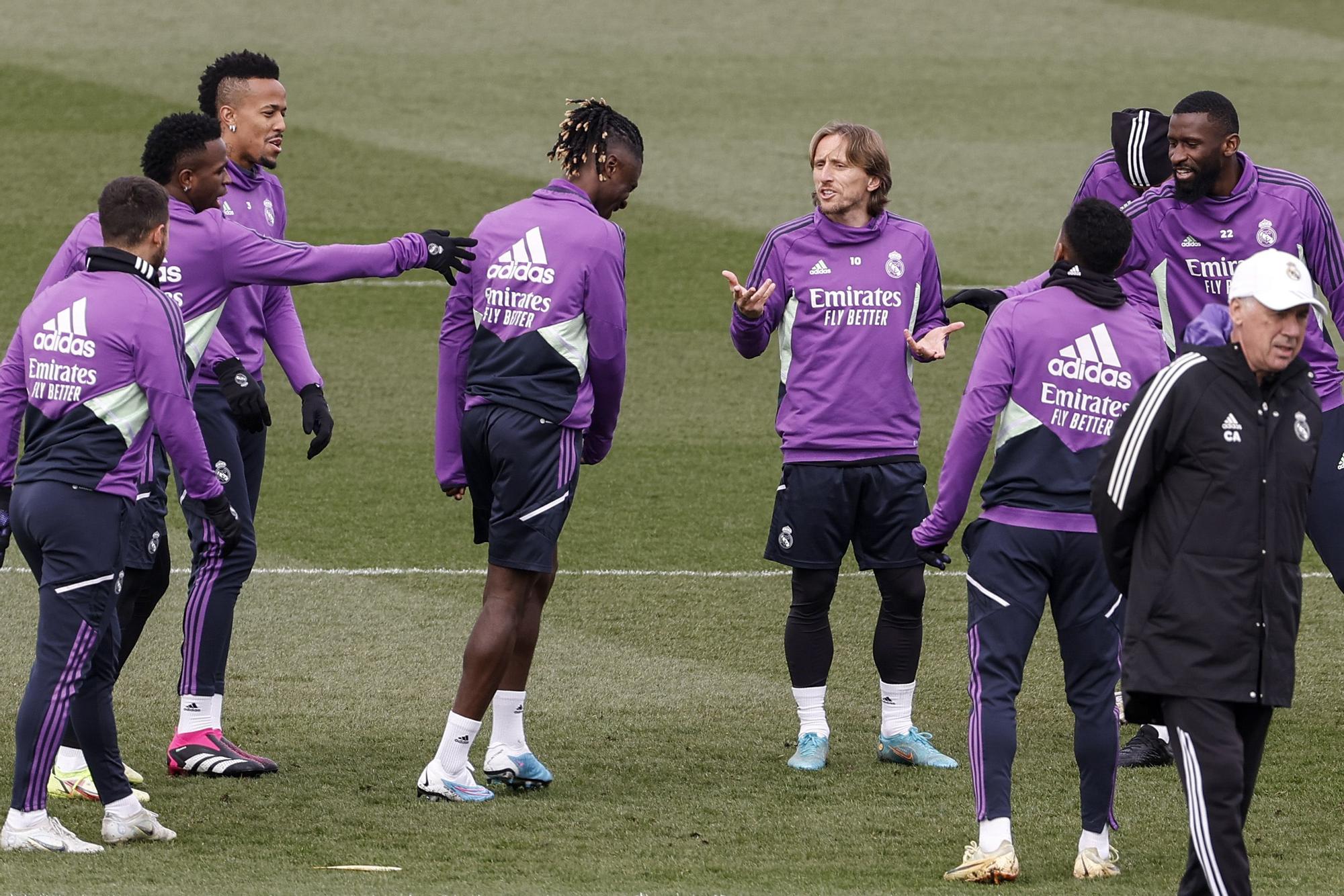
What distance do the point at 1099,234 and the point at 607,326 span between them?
1626 millimetres

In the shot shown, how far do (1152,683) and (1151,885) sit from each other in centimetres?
95

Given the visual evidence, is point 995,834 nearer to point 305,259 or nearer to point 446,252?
point 446,252

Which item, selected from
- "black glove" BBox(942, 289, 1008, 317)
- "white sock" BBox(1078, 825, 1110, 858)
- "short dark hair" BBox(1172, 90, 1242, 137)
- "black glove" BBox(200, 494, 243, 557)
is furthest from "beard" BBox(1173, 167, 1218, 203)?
"black glove" BBox(200, 494, 243, 557)

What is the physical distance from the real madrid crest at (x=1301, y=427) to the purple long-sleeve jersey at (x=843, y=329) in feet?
7.08

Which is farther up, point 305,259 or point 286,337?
point 305,259

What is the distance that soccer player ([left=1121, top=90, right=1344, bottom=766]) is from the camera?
23.0 feet

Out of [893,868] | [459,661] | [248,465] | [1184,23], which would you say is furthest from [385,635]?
[1184,23]

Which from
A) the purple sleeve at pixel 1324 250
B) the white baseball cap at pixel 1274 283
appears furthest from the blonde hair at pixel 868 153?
the white baseball cap at pixel 1274 283

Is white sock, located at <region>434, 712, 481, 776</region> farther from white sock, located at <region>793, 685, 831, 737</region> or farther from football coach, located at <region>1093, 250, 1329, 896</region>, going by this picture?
football coach, located at <region>1093, 250, 1329, 896</region>

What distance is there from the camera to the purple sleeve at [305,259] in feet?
21.3

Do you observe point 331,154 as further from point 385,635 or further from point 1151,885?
point 1151,885

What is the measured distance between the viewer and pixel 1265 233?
7.03 m

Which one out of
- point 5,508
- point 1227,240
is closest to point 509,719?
point 5,508

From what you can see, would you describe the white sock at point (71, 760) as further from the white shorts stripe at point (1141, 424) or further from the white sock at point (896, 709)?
the white shorts stripe at point (1141, 424)
